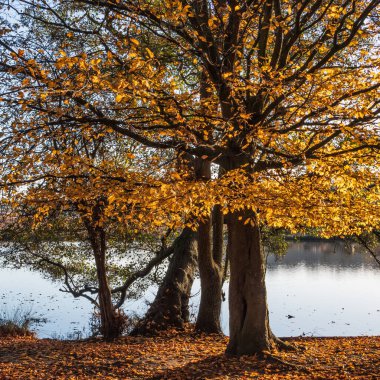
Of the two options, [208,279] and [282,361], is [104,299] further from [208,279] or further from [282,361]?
[282,361]

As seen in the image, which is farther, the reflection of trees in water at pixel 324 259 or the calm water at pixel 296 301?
the reflection of trees in water at pixel 324 259

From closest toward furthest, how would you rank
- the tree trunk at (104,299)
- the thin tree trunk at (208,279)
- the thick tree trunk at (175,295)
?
the tree trunk at (104,299), the thin tree trunk at (208,279), the thick tree trunk at (175,295)

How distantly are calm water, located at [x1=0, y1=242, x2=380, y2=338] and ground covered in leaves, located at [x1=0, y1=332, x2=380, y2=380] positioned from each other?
5713 mm

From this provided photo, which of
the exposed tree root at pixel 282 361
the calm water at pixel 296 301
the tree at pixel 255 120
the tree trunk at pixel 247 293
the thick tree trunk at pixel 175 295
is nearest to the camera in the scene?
the tree at pixel 255 120

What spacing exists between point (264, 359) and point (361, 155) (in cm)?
442

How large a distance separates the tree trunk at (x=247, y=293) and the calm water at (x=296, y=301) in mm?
6506

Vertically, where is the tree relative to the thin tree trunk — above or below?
above

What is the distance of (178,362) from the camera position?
31.5 feet

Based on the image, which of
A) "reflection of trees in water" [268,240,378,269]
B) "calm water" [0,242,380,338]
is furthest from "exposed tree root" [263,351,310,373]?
"reflection of trees in water" [268,240,378,269]

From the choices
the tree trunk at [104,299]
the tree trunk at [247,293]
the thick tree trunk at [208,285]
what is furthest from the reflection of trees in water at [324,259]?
the tree trunk at [247,293]

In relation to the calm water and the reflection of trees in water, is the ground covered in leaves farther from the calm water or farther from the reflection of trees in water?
the reflection of trees in water

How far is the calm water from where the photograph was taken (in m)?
22.1

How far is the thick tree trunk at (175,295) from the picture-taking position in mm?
13711

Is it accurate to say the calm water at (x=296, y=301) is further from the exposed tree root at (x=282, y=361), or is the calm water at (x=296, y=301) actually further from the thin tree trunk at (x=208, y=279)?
the exposed tree root at (x=282, y=361)
